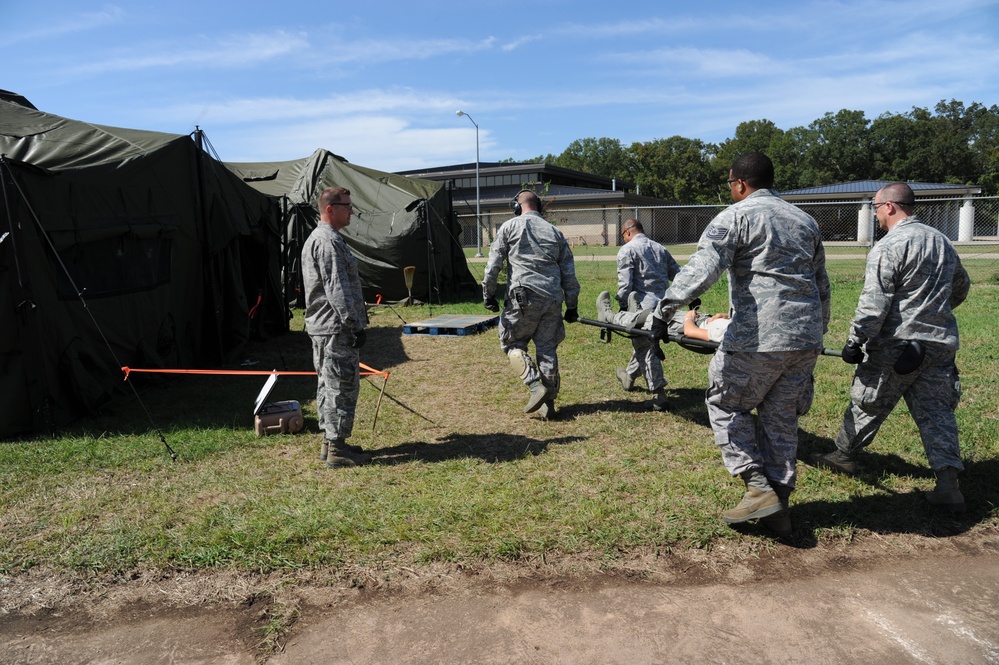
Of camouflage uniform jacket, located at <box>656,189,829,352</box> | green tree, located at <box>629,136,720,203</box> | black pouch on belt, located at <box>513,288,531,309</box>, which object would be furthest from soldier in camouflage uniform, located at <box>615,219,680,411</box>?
green tree, located at <box>629,136,720,203</box>

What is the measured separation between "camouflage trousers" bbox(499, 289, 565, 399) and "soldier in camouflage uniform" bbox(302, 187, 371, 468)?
1542 millimetres

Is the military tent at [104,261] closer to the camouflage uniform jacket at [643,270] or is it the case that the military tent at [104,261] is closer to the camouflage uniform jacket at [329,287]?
the camouflage uniform jacket at [329,287]

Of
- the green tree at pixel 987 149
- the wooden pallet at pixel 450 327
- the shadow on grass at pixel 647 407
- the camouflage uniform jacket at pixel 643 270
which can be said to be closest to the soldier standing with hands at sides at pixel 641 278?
the camouflage uniform jacket at pixel 643 270

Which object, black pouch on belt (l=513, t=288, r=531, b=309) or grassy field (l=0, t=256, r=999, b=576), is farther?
black pouch on belt (l=513, t=288, r=531, b=309)

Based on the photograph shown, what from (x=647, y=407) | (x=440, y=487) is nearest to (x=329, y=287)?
(x=440, y=487)

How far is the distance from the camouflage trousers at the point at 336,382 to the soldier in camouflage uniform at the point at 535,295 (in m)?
1.52

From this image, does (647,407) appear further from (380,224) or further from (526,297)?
(380,224)

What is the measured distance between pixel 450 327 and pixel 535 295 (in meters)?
4.75

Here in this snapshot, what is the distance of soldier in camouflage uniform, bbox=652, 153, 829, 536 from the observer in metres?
3.73

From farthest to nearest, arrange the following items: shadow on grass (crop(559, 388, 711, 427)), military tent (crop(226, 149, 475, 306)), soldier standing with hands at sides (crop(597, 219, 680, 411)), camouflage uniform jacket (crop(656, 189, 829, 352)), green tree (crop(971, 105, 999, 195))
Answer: green tree (crop(971, 105, 999, 195)) < military tent (crop(226, 149, 475, 306)) < soldier standing with hands at sides (crop(597, 219, 680, 411)) < shadow on grass (crop(559, 388, 711, 427)) < camouflage uniform jacket (crop(656, 189, 829, 352))

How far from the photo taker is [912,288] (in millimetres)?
4199

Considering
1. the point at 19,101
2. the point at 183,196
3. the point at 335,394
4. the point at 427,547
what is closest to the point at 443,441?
the point at 335,394

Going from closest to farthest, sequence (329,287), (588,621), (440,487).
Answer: (588,621) → (440,487) → (329,287)

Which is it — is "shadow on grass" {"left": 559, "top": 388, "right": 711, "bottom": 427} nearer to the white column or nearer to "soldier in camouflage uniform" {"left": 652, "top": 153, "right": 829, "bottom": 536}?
"soldier in camouflage uniform" {"left": 652, "top": 153, "right": 829, "bottom": 536}
